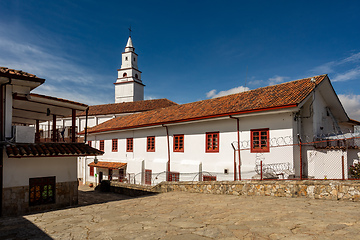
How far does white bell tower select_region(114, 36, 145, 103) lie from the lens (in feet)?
Result: 164

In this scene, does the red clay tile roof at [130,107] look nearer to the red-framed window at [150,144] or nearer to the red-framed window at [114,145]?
the red-framed window at [114,145]

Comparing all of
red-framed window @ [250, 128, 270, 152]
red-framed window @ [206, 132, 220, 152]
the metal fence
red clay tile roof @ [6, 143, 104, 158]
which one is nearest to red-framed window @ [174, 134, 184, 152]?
red-framed window @ [206, 132, 220, 152]

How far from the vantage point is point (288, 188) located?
9609 mm

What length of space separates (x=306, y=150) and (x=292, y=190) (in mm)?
5252

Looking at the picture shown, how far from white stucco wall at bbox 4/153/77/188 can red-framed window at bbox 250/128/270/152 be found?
962cm

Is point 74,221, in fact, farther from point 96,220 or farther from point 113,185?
point 113,185

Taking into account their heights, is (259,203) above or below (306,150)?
below

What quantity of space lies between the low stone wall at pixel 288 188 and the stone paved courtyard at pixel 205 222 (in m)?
0.43

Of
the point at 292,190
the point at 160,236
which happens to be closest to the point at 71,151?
the point at 160,236

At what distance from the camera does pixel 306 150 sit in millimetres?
13891

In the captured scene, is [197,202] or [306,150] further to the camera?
[306,150]

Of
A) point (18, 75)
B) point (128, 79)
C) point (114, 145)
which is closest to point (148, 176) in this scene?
point (114, 145)

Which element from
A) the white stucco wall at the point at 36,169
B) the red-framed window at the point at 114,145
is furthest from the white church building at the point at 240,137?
the white stucco wall at the point at 36,169

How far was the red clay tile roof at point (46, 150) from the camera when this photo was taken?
9.55 m
